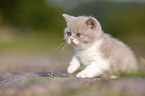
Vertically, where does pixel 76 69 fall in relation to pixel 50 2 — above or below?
below

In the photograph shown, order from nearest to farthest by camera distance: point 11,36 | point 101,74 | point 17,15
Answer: point 101,74 → point 11,36 → point 17,15

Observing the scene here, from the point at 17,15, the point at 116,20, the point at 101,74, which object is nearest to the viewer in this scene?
the point at 101,74

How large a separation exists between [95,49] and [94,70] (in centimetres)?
50

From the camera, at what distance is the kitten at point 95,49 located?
3.97 metres

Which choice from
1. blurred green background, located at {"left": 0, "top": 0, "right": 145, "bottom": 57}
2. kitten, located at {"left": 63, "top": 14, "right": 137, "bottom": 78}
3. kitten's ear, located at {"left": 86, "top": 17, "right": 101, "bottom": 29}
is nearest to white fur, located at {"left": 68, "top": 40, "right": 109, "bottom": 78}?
kitten, located at {"left": 63, "top": 14, "right": 137, "bottom": 78}

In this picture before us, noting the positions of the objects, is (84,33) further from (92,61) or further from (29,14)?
(29,14)

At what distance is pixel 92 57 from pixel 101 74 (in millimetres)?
418

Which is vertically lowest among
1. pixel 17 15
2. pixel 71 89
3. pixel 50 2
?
pixel 71 89

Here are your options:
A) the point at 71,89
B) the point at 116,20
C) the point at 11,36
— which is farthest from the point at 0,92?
the point at 11,36

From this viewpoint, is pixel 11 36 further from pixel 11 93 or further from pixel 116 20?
pixel 11 93

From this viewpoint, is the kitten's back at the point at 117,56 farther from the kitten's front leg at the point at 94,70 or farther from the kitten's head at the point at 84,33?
the kitten's head at the point at 84,33

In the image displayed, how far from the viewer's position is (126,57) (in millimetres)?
4172

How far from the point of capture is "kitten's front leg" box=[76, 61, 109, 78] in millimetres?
3887

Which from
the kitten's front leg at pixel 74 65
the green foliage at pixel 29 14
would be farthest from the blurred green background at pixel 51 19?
Answer: the kitten's front leg at pixel 74 65
